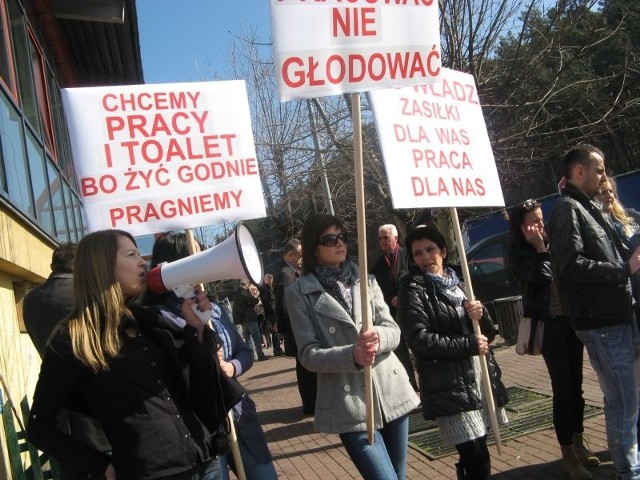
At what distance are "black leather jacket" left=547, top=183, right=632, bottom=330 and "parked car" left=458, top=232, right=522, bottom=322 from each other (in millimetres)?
8442

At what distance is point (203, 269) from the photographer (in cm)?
281

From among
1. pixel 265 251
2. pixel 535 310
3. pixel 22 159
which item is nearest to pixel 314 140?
pixel 22 159

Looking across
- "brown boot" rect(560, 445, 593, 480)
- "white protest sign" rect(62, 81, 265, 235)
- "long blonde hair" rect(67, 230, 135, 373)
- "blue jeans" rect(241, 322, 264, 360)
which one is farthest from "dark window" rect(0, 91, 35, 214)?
"blue jeans" rect(241, 322, 264, 360)

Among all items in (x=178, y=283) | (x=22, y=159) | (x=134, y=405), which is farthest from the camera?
(x=22, y=159)

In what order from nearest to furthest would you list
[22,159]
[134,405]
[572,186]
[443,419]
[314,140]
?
1. [134,405]
2. [443,419]
3. [572,186]
4. [22,159]
5. [314,140]

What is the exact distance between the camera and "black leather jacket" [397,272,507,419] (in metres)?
3.73

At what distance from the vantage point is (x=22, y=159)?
6.32 m

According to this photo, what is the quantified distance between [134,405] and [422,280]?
6.07ft

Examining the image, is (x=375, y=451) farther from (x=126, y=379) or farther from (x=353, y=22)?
(x=353, y=22)

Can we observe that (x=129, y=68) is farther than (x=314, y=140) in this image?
No

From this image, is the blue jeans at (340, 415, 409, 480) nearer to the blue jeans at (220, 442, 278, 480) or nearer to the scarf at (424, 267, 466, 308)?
the blue jeans at (220, 442, 278, 480)

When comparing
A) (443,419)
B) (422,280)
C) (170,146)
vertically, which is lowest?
(443,419)

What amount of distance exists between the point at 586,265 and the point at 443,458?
2280 millimetres

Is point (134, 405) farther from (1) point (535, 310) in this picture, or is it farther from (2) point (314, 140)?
(2) point (314, 140)
